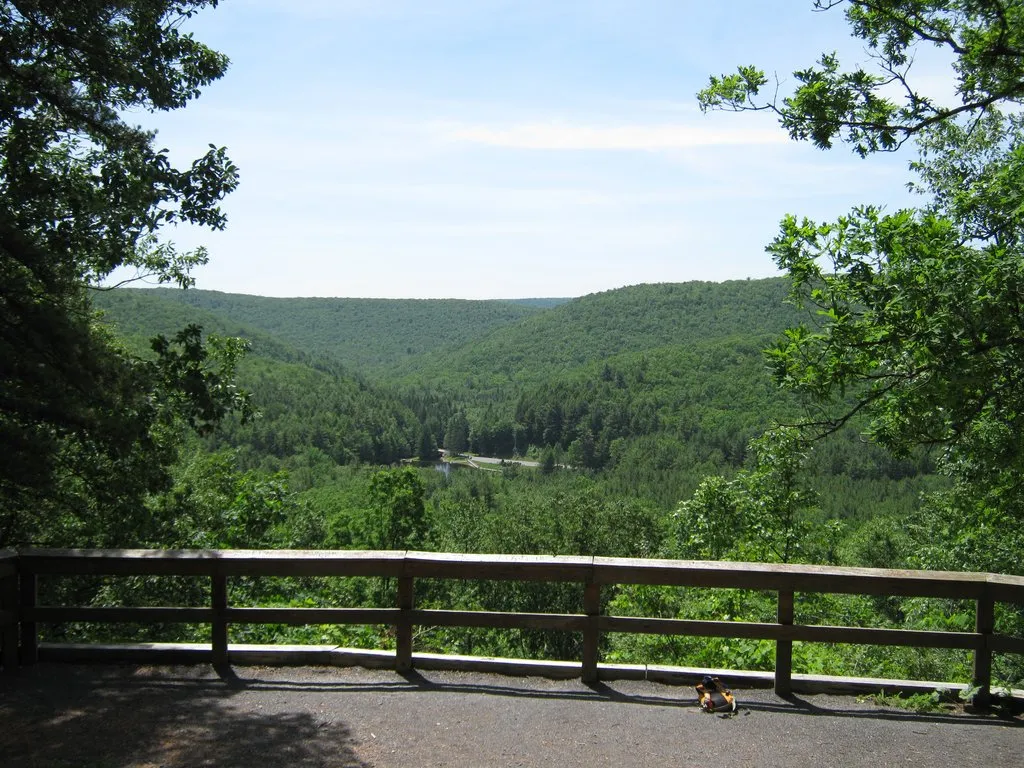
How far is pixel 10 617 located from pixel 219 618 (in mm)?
1378

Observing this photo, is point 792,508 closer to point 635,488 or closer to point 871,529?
point 871,529

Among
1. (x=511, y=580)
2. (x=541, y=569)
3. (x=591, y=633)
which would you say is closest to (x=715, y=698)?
(x=591, y=633)

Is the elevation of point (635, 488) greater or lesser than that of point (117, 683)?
lesser

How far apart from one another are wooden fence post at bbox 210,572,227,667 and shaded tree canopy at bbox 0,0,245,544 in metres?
1.86

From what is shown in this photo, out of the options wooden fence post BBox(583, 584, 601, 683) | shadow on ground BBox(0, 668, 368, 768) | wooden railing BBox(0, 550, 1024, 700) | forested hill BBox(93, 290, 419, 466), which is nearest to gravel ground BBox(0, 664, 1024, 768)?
shadow on ground BBox(0, 668, 368, 768)

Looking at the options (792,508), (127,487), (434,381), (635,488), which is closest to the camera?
(127,487)

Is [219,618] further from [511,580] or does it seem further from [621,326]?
[621,326]

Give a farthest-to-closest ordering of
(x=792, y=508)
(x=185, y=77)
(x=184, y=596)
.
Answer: (x=792, y=508)
(x=184, y=596)
(x=185, y=77)

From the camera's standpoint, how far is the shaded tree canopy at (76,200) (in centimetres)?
656

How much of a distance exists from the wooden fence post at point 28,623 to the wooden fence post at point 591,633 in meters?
3.79

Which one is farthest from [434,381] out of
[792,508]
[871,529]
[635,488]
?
[792,508]

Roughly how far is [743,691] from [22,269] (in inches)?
258

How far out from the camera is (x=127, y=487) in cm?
959

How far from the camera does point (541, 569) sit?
5.71 meters
